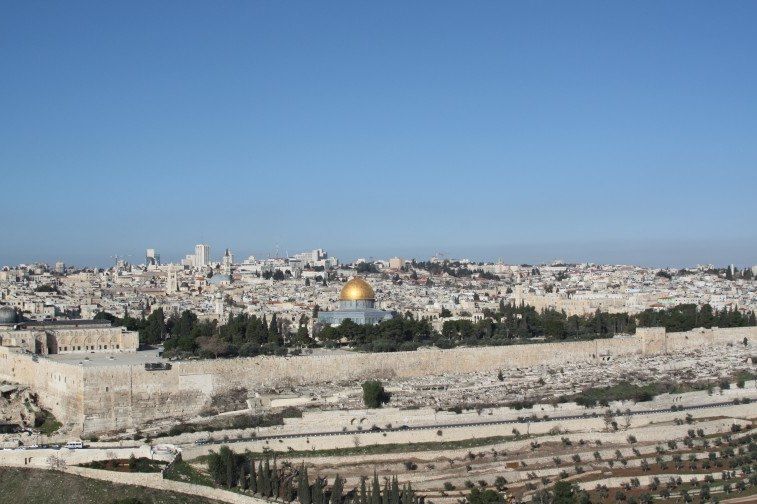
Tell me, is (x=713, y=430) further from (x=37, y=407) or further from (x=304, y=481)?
(x=37, y=407)

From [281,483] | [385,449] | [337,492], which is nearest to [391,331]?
[385,449]

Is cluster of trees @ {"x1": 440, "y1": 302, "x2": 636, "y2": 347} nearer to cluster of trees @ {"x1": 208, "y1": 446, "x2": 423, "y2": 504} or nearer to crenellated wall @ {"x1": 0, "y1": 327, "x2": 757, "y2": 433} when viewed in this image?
crenellated wall @ {"x1": 0, "y1": 327, "x2": 757, "y2": 433}

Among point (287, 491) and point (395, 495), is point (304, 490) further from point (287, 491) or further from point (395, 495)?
point (395, 495)

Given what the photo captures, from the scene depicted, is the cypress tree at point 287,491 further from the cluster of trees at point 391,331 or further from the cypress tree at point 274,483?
the cluster of trees at point 391,331

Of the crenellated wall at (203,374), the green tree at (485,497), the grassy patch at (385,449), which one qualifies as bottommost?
the green tree at (485,497)

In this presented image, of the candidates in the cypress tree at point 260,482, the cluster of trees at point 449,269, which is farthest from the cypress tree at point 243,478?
the cluster of trees at point 449,269

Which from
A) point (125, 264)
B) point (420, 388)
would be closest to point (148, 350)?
point (420, 388)
